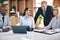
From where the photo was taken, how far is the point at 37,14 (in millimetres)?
2113

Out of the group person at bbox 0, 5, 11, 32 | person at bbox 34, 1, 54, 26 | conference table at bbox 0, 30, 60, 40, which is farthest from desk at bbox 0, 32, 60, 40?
person at bbox 34, 1, 54, 26

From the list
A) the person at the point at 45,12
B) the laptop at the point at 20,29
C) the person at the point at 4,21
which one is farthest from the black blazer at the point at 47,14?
the person at the point at 4,21

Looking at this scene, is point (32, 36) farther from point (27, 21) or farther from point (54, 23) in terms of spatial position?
point (54, 23)

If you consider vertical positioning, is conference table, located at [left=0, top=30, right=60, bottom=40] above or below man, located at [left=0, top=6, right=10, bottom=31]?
below

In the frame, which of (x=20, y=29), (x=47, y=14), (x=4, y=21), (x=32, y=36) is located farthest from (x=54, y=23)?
(x=4, y=21)

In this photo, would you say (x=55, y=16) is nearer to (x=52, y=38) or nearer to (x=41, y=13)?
(x=41, y=13)

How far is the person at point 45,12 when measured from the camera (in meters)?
2.06

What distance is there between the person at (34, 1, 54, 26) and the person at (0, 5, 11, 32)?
0.40m

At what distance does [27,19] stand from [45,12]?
267 millimetres

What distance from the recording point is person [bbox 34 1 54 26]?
2.06m

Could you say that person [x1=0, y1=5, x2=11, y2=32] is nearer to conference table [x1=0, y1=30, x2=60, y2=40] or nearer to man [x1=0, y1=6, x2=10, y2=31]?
man [x1=0, y1=6, x2=10, y2=31]

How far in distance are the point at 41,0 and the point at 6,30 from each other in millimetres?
639

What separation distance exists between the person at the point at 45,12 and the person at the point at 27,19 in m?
0.07

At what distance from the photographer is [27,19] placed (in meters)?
2.11
